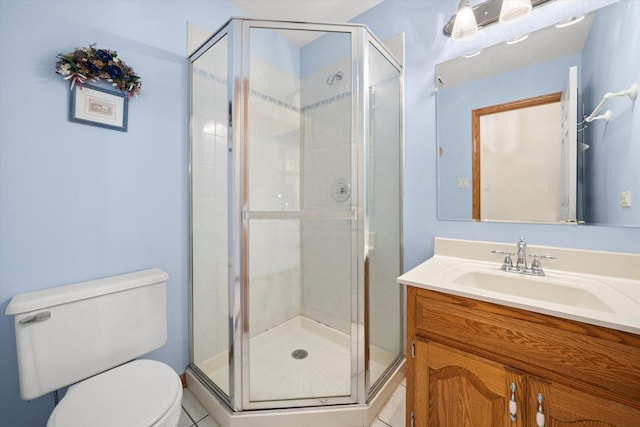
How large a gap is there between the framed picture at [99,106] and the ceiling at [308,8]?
1.08 m

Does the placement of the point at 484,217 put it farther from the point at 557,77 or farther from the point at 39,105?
the point at 39,105

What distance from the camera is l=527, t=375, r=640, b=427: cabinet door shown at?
2.40ft

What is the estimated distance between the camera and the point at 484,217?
4.69 feet

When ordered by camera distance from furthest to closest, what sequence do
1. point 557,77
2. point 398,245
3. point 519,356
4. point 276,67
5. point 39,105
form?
point 398,245
point 276,67
point 557,77
point 39,105
point 519,356

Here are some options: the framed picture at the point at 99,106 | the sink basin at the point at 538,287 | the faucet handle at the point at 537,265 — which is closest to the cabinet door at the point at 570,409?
the sink basin at the point at 538,287

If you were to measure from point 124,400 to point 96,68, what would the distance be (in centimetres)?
144

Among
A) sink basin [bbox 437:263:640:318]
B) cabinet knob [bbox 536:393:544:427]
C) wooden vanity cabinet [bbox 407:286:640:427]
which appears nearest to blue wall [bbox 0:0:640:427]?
sink basin [bbox 437:263:640:318]

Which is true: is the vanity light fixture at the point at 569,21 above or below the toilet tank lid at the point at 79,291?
above

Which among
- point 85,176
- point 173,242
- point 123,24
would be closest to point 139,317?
point 173,242

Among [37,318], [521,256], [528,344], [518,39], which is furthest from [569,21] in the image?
[37,318]

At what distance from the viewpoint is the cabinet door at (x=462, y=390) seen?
0.89 meters

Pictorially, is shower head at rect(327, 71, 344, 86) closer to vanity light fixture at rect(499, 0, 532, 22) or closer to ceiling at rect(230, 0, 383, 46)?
ceiling at rect(230, 0, 383, 46)

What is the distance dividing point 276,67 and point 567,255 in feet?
5.87

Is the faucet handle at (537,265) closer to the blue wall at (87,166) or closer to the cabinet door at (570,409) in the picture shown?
the cabinet door at (570,409)
